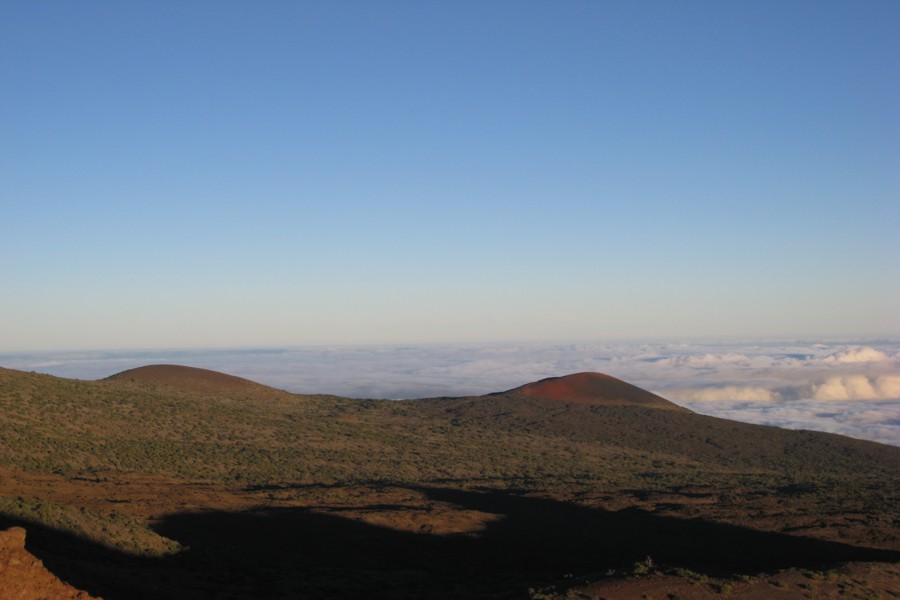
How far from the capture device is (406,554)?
2220cm

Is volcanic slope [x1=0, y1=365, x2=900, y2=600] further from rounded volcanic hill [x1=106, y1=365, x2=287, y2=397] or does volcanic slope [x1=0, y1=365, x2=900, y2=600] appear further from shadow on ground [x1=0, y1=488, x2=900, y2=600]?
rounded volcanic hill [x1=106, y1=365, x2=287, y2=397]

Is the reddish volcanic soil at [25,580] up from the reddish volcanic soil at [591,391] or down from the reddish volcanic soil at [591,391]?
up

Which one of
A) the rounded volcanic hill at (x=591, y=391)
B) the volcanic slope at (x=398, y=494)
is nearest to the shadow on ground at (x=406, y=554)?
the volcanic slope at (x=398, y=494)

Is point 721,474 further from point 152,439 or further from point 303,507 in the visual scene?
point 152,439

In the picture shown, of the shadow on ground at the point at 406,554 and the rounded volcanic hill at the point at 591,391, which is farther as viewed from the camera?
the rounded volcanic hill at the point at 591,391

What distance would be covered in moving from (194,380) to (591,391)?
36.9 m

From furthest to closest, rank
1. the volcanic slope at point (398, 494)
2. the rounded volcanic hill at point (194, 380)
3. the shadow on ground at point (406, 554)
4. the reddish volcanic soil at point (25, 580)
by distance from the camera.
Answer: the rounded volcanic hill at point (194, 380), the volcanic slope at point (398, 494), the shadow on ground at point (406, 554), the reddish volcanic soil at point (25, 580)

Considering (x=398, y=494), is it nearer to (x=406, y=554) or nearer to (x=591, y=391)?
(x=406, y=554)

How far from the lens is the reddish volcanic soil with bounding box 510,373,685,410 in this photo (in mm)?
75375

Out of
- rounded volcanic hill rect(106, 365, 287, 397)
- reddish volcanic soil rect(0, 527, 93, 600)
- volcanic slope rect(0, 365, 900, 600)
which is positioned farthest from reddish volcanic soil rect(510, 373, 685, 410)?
reddish volcanic soil rect(0, 527, 93, 600)

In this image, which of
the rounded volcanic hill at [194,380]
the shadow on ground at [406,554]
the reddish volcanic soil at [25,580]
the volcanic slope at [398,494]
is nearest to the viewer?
the reddish volcanic soil at [25,580]

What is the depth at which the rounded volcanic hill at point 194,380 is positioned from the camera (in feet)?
217

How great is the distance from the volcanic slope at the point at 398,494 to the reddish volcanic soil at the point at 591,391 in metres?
8.97

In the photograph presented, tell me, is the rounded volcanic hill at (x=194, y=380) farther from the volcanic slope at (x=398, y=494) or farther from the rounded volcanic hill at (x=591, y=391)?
the rounded volcanic hill at (x=591, y=391)
